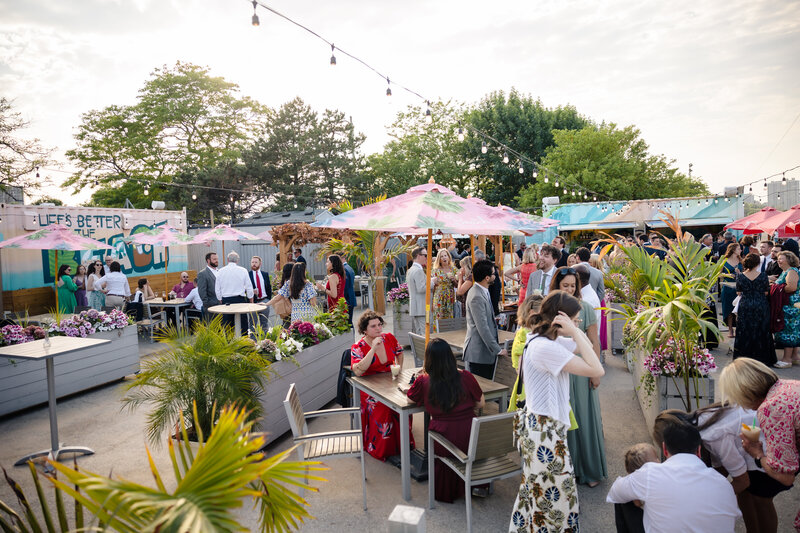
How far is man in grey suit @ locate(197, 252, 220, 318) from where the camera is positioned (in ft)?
30.2

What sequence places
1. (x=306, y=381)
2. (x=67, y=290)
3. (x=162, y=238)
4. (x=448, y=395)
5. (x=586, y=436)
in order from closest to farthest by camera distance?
(x=448, y=395) < (x=586, y=436) < (x=306, y=381) < (x=67, y=290) < (x=162, y=238)

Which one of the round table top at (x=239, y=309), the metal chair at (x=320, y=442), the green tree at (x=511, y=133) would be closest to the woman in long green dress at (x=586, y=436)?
the metal chair at (x=320, y=442)

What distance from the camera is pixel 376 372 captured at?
475 centimetres

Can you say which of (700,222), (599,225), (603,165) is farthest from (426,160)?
(700,222)

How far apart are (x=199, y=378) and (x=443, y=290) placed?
4.42 meters

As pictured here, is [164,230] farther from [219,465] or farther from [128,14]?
[219,465]

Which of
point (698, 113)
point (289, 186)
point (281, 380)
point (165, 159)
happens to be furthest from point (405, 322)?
point (165, 159)

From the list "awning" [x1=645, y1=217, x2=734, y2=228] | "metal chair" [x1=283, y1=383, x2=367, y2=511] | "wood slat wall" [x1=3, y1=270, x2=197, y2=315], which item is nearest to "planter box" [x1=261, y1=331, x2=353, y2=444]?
"metal chair" [x1=283, y1=383, x2=367, y2=511]

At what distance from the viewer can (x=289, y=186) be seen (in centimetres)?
3198

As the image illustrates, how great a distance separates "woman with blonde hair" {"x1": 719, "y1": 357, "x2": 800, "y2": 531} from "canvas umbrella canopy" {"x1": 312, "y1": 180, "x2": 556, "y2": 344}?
2.22 metres

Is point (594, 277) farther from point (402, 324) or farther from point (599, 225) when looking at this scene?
point (599, 225)

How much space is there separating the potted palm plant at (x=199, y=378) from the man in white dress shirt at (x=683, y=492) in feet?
10.6

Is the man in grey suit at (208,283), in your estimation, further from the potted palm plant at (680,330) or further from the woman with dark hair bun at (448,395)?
the potted palm plant at (680,330)

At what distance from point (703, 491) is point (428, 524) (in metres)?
1.97
